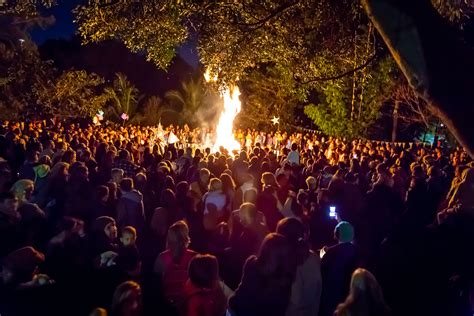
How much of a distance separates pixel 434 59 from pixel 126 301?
2.98 m

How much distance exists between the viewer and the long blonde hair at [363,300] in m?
3.87

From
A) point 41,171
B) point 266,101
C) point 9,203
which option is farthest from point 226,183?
point 266,101

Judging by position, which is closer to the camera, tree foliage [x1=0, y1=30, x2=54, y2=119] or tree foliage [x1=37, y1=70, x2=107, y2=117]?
tree foliage [x1=37, y1=70, x2=107, y2=117]

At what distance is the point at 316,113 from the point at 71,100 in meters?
15.2

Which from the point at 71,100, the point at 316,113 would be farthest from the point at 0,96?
the point at 316,113

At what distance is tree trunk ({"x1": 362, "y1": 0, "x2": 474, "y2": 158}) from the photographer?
3.70 meters

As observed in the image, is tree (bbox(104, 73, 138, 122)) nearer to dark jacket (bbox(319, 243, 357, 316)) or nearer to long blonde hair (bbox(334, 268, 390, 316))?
dark jacket (bbox(319, 243, 357, 316))

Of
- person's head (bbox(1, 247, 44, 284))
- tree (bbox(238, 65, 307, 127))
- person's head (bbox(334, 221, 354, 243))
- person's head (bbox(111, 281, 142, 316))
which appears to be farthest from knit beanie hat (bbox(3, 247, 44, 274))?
tree (bbox(238, 65, 307, 127))

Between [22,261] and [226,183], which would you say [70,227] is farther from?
[226,183]

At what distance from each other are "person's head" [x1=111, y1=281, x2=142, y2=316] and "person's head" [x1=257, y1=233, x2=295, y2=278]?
1.01 m

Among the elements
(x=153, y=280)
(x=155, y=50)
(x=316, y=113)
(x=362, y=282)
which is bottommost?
(x=362, y=282)

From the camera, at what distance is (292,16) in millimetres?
7770

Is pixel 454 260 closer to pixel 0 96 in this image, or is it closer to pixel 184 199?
pixel 184 199

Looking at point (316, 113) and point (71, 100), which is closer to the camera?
point (71, 100)
